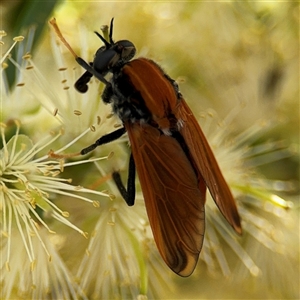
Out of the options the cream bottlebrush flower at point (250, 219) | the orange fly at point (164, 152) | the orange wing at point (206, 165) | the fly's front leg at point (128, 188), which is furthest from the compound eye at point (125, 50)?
the cream bottlebrush flower at point (250, 219)

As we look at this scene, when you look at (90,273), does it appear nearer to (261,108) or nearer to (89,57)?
(89,57)

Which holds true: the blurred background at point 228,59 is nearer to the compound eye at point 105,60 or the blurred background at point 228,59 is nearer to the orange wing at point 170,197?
the compound eye at point 105,60

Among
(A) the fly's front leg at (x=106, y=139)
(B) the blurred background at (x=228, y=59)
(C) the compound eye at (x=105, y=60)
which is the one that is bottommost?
(A) the fly's front leg at (x=106, y=139)

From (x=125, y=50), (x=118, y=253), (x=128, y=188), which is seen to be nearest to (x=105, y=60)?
(x=125, y=50)

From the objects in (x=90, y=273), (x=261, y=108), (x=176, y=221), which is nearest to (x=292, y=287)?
(x=261, y=108)

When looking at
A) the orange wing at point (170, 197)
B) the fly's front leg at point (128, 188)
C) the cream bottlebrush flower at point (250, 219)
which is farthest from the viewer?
the cream bottlebrush flower at point (250, 219)

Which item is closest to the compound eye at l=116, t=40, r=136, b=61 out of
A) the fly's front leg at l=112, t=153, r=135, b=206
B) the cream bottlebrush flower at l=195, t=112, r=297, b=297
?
the fly's front leg at l=112, t=153, r=135, b=206

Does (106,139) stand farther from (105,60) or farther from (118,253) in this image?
(118,253)
